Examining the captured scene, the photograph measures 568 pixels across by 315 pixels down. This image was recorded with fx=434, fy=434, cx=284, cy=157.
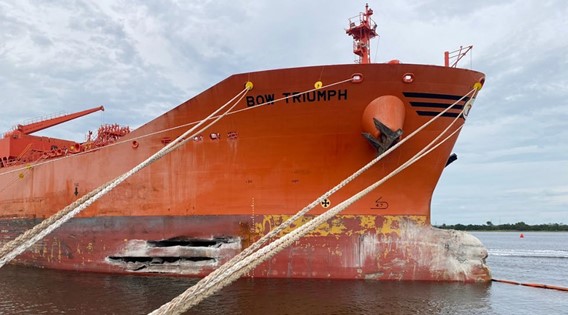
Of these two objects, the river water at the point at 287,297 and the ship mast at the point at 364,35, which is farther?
the ship mast at the point at 364,35

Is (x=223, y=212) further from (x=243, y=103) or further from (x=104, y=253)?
(x=104, y=253)

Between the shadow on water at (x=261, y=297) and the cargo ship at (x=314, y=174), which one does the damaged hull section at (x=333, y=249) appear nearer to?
the cargo ship at (x=314, y=174)

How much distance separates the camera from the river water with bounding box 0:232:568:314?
25.8ft

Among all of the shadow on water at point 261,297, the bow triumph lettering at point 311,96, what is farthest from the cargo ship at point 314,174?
the shadow on water at point 261,297

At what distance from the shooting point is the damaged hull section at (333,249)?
32.1ft

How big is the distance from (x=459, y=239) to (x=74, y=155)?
1090cm

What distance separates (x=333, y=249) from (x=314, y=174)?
1.76 m

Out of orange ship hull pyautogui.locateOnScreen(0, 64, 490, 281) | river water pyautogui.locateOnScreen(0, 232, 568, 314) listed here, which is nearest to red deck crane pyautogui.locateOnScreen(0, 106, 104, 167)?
river water pyautogui.locateOnScreen(0, 232, 568, 314)

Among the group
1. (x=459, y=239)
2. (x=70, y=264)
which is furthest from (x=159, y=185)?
(x=459, y=239)

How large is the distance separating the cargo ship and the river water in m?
0.50

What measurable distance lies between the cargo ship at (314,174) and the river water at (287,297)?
500 mm

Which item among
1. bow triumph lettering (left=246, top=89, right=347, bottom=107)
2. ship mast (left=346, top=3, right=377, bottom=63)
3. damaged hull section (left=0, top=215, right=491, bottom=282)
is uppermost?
ship mast (left=346, top=3, right=377, bottom=63)

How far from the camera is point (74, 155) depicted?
42.5ft

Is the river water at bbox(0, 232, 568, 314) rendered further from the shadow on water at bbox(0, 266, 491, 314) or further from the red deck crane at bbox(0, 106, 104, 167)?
the red deck crane at bbox(0, 106, 104, 167)
